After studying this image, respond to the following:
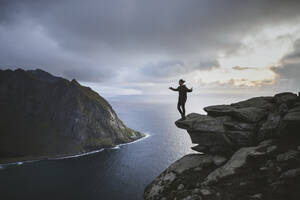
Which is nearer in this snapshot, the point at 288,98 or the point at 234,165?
the point at 234,165

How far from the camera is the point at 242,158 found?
13008 millimetres

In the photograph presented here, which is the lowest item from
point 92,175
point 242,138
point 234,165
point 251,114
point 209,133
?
point 92,175

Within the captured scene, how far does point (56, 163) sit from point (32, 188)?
50.3 metres

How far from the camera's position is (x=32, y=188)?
92.1m

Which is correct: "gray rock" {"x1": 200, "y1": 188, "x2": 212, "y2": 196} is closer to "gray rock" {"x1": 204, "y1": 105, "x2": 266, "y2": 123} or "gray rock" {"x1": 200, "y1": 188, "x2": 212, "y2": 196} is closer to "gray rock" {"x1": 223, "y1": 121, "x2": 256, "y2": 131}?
"gray rock" {"x1": 223, "y1": 121, "x2": 256, "y2": 131}

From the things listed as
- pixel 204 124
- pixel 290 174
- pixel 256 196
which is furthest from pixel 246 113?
pixel 256 196

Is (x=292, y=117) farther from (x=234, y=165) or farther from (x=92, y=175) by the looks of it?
(x=92, y=175)

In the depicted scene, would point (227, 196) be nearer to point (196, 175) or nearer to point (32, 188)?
point (196, 175)

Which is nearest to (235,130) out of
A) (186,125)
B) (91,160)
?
(186,125)

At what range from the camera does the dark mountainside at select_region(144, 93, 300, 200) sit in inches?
399

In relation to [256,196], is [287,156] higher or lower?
higher

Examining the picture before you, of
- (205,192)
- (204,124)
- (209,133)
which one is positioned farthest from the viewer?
(204,124)

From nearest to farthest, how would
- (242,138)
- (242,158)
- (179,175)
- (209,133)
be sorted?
1. (242,158)
2. (242,138)
3. (179,175)
4. (209,133)

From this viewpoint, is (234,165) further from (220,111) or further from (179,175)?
(220,111)
